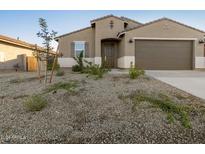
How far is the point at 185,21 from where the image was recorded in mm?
17609

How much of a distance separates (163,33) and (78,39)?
23.7ft

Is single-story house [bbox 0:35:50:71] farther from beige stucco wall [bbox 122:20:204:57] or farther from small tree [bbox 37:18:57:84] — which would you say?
small tree [bbox 37:18:57:84]

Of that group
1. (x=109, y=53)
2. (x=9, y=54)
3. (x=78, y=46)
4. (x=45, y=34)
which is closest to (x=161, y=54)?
(x=109, y=53)

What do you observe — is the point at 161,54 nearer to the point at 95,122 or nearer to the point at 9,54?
the point at 9,54

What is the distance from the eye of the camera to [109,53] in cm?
1991

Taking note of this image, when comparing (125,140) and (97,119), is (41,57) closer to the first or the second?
(97,119)

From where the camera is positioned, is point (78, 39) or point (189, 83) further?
point (78, 39)

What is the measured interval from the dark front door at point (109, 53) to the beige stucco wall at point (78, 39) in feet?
3.35

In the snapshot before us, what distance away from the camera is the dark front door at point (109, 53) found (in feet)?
64.6

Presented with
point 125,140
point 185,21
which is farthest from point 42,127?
point 185,21

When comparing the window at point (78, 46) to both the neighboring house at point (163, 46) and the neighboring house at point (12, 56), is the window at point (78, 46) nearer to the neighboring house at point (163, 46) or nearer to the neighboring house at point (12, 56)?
the neighboring house at point (163, 46)
